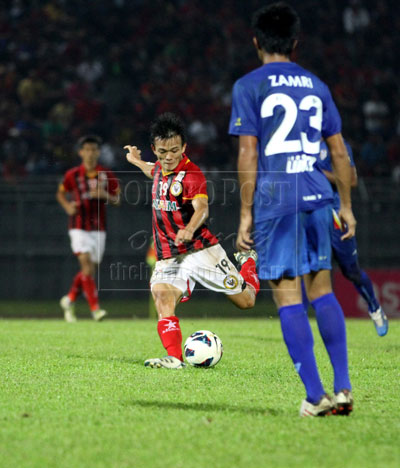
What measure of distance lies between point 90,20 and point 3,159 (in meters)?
3.98

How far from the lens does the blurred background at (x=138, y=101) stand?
1563 cm

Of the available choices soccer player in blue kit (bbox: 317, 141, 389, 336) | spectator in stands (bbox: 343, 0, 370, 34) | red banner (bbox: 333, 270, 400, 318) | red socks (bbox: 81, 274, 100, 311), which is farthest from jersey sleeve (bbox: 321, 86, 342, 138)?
spectator in stands (bbox: 343, 0, 370, 34)

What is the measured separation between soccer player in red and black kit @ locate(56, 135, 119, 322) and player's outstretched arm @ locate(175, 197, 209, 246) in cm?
536

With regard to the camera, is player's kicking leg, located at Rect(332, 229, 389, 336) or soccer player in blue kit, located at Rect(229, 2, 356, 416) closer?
soccer player in blue kit, located at Rect(229, 2, 356, 416)

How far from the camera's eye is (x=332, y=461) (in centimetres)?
316

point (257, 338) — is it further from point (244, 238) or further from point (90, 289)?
point (244, 238)

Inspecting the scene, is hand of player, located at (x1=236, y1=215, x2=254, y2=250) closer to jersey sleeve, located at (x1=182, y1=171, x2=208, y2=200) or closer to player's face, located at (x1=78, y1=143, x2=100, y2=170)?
jersey sleeve, located at (x1=182, y1=171, x2=208, y2=200)

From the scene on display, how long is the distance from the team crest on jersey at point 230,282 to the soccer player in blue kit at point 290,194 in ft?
8.29

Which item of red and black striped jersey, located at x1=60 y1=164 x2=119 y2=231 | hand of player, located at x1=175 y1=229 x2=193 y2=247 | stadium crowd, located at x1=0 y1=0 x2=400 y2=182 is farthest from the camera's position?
stadium crowd, located at x1=0 y1=0 x2=400 y2=182

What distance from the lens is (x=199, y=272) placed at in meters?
6.52

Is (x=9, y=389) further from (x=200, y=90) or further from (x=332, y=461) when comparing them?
(x=200, y=90)

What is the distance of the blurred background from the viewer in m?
15.6

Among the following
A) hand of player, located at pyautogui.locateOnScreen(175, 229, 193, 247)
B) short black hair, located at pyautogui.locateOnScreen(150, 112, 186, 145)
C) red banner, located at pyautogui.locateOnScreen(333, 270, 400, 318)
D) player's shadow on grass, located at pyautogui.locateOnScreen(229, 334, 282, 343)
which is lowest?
red banner, located at pyautogui.locateOnScreen(333, 270, 400, 318)

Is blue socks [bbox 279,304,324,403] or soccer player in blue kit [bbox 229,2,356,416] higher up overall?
soccer player in blue kit [bbox 229,2,356,416]
